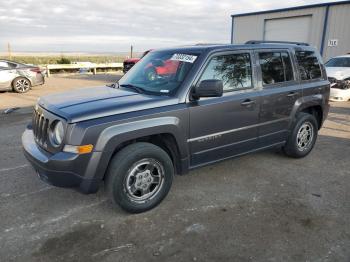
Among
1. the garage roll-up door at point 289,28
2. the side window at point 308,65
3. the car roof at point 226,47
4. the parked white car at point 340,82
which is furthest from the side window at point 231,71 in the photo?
the garage roll-up door at point 289,28

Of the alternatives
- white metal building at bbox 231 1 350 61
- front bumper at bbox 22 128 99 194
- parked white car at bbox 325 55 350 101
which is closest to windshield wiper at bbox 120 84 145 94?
front bumper at bbox 22 128 99 194

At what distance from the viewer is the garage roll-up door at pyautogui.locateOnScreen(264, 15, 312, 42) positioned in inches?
751

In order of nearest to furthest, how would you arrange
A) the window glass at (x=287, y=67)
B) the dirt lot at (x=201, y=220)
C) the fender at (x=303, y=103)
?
the dirt lot at (x=201, y=220) → the window glass at (x=287, y=67) → the fender at (x=303, y=103)

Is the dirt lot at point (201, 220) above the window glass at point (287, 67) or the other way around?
the other way around

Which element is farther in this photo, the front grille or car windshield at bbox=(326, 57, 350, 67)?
car windshield at bbox=(326, 57, 350, 67)

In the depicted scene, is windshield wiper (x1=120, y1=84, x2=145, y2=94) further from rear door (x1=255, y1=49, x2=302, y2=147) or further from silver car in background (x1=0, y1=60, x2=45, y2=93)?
silver car in background (x1=0, y1=60, x2=45, y2=93)

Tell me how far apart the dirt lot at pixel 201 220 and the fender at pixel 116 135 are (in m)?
0.67

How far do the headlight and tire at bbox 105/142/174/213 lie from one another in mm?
572

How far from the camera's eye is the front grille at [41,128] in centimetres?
335

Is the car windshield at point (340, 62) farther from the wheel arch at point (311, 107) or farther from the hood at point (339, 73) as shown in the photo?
the wheel arch at point (311, 107)

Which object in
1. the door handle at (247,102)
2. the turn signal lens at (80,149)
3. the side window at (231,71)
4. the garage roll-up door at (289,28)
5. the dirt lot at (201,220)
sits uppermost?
the garage roll-up door at (289,28)

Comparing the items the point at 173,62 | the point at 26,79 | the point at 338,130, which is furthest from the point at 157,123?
the point at 26,79

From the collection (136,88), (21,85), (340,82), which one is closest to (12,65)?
(21,85)

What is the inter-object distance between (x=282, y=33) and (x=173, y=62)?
18426 mm
